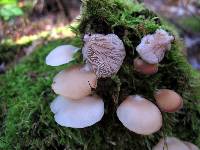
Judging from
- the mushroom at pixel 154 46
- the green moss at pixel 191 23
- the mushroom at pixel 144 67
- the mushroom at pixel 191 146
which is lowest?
the green moss at pixel 191 23

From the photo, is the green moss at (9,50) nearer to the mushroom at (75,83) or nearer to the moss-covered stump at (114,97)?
the moss-covered stump at (114,97)

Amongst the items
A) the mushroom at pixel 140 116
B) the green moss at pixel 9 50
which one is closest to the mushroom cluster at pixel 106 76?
the mushroom at pixel 140 116

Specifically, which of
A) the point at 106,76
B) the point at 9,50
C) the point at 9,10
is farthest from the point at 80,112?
the point at 9,10

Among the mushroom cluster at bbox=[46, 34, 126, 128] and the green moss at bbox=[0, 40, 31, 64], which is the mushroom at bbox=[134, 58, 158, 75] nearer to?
the mushroom cluster at bbox=[46, 34, 126, 128]

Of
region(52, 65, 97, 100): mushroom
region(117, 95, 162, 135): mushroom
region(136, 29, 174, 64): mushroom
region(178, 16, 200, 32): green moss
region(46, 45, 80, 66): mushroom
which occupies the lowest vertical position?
region(178, 16, 200, 32): green moss

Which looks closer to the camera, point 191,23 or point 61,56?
point 61,56

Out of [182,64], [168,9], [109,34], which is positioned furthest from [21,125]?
[168,9]

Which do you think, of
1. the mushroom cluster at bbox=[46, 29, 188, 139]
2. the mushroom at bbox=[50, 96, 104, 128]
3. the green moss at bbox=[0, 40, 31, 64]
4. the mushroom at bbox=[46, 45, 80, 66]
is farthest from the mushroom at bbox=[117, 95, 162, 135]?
the green moss at bbox=[0, 40, 31, 64]

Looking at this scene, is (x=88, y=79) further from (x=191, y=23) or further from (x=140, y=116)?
(x=191, y=23)
